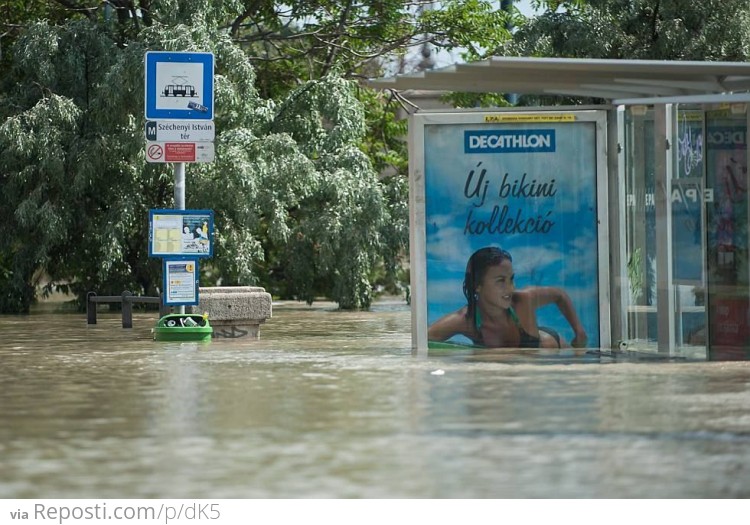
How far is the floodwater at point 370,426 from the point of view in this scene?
704cm

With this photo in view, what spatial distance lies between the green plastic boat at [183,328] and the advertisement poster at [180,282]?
0.23 metres

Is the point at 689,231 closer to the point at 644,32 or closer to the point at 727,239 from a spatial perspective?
the point at 727,239

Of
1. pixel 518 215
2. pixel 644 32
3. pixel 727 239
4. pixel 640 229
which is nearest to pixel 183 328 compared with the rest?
pixel 518 215

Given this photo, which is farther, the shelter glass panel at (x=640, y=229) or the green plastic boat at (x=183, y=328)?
the green plastic boat at (x=183, y=328)

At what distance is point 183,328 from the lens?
1739 cm

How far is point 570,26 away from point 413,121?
37.6 ft

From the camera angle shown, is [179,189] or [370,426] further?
[179,189]

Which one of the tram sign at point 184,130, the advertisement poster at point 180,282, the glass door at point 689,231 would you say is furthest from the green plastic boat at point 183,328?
the glass door at point 689,231

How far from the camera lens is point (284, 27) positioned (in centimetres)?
3247

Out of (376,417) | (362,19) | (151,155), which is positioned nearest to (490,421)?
(376,417)

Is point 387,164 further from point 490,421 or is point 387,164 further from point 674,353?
point 490,421

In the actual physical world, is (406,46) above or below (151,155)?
above

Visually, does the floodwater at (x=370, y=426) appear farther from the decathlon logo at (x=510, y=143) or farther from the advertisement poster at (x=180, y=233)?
the advertisement poster at (x=180, y=233)

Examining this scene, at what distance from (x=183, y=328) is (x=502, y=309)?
13.1ft
